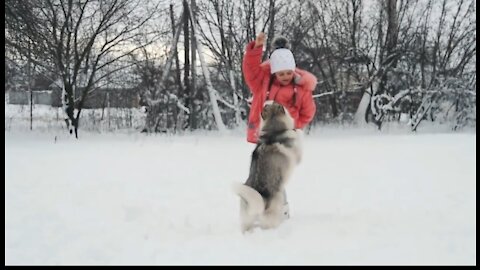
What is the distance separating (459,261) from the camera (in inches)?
127

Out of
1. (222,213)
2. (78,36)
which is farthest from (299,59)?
(222,213)

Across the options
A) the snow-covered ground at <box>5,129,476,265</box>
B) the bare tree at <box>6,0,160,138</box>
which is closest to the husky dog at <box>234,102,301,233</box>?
the snow-covered ground at <box>5,129,476,265</box>

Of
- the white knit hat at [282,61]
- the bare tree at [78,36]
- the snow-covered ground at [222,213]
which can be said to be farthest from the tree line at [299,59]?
the white knit hat at [282,61]

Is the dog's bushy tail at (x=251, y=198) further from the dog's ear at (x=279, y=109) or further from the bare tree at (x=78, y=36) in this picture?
the bare tree at (x=78, y=36)

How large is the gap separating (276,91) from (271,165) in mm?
687

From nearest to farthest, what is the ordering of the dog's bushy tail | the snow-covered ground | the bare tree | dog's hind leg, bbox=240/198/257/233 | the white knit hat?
Answer: 1. the snow-covered ground
2. the dog's bushy tail
3. dog's hind leg, bbox=240/198/257/233
4. the white knit hat
5. the bare tree

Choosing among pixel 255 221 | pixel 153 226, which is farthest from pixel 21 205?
pixel 255 221

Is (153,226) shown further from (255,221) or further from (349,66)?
(349,66)

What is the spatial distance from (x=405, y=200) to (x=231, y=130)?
12.4 m

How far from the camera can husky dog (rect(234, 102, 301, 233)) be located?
3.76 meters

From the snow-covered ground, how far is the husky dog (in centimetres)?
14

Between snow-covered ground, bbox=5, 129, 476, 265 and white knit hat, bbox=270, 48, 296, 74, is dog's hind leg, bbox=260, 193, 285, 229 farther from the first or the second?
white knit hat, bbox=270, 48, 296, 74

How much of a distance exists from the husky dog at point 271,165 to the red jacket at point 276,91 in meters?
0.19

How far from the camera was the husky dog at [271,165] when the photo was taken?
12.3ft
